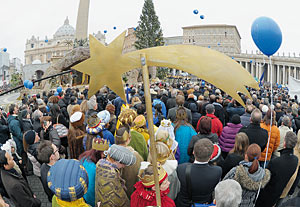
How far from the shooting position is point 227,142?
5.29 meters

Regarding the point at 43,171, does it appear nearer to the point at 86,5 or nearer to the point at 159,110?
the point at 159,110

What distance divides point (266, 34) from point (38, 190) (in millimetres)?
5038

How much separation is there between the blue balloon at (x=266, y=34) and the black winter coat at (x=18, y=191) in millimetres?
3463

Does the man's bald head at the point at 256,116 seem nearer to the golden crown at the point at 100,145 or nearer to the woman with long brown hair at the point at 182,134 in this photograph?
the woman with long brown hair at the point at 182,134

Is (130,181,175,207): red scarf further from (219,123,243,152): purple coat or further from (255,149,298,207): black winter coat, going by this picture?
(219,123,243,152): purple coat

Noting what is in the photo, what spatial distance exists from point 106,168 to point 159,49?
5.04 ft

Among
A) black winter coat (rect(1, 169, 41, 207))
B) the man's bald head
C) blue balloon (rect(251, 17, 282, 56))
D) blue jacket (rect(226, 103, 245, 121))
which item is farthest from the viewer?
blue jacket (rect(226, 103, 245, 121))

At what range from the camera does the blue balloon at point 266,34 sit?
3615 millimetres

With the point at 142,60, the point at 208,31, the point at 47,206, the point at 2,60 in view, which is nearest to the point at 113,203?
the point at 142,60

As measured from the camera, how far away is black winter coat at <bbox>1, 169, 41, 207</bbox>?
343 cm

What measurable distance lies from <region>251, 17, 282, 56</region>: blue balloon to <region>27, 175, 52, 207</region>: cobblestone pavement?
14.6 ft

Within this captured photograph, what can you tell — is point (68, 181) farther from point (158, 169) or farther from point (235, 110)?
point (235, 110)

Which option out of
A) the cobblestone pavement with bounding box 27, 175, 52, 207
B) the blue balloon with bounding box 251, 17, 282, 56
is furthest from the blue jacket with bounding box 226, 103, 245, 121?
the cobblestone pavement with bounding box 27, 175, 52, 207

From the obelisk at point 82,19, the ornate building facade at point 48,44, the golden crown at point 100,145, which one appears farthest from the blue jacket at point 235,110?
the ornate building facade at point 48,44
